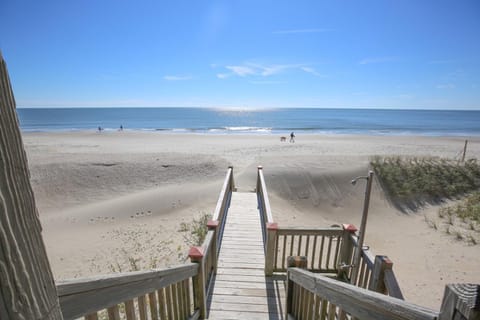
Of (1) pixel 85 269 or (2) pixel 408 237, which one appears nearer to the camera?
(1) pixel 85 269

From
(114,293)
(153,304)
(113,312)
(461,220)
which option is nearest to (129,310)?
(113,312)

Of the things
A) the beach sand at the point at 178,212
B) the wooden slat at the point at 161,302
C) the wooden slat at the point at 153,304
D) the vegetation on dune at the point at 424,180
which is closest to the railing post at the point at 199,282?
the wooden slat at the point at 161,302

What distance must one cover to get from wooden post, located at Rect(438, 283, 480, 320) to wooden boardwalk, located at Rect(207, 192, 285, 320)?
3203 millimetres

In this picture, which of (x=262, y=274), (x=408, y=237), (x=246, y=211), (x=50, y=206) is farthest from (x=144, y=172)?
(x=408, y=237)

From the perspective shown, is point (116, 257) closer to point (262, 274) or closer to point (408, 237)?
point (262, 274)

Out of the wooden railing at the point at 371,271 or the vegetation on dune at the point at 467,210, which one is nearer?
the wooden railing at the point at 371,271

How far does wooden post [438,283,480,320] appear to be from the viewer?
2.94 ft

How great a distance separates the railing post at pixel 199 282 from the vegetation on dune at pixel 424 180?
9.30 m

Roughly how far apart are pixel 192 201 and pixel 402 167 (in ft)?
33.3

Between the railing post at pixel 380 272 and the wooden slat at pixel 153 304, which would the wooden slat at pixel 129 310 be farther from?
the railing post at pixel 380 272

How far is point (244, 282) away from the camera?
14.1 ft

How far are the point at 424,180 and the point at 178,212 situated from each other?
1096cm

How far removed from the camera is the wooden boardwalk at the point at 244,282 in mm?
3697

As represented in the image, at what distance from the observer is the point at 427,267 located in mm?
6270
